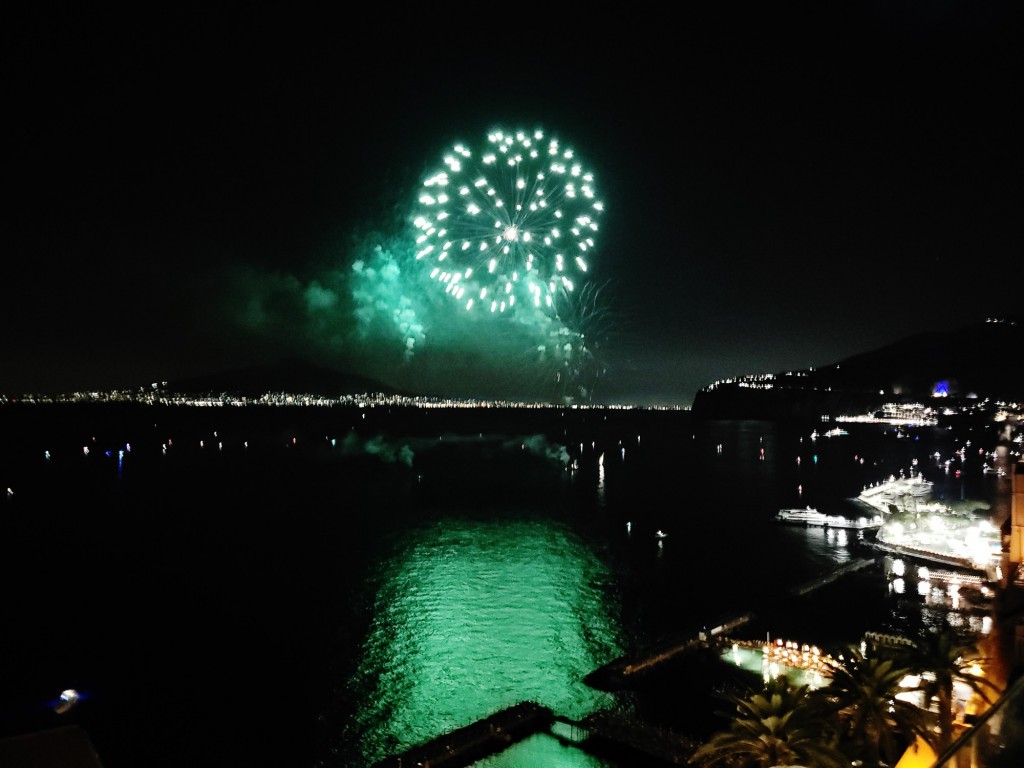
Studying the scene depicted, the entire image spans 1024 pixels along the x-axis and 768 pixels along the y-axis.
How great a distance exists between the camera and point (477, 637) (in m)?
32.4

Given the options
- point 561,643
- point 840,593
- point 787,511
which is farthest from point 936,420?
point 561,643

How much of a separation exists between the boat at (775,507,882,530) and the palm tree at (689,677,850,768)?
4824 centimetres

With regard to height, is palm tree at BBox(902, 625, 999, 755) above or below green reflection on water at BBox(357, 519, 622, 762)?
above

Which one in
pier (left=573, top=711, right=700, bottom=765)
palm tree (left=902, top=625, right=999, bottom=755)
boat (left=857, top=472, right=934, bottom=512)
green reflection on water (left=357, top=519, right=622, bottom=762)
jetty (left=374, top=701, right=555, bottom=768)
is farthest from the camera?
boat (left=857, top=472, right=934, bottom=512)

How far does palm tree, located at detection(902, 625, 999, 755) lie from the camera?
12.1 metres

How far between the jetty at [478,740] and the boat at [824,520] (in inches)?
1619

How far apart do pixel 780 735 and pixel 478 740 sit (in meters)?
11.3

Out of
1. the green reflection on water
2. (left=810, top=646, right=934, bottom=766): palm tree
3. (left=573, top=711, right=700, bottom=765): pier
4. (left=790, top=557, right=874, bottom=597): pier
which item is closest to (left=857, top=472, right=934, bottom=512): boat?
(left=790, top=557, right=874, bottom=597): pier

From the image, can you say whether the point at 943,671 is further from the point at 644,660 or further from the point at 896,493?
the point at 896,493

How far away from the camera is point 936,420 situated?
18750 cm

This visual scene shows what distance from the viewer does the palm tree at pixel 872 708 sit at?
11.7m

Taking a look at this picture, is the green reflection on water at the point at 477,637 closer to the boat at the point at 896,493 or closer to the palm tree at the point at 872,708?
the palm tree at the point at 872,708

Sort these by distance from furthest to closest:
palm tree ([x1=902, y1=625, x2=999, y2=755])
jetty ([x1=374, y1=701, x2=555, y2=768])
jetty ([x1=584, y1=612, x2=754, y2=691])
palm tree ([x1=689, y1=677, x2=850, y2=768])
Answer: jetty ([x1=584, y1=612, x2=754, y2=691]), jetty ([x1=374, y1=701, x2=555, y2=768]), palm tree ([x1=902, y1=625, x2=999, y2=755]), palm tree ([x1=689, y1=677, x2=850, y2=768])

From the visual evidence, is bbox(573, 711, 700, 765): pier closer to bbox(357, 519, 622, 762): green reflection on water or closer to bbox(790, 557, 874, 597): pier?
bbox(357, 519, 622, 762): green reflection on water
